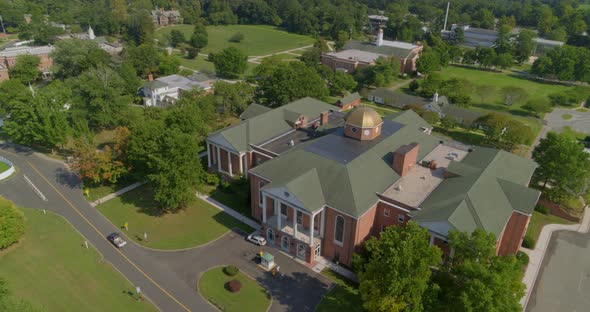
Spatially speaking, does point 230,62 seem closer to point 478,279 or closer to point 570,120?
point 570,120

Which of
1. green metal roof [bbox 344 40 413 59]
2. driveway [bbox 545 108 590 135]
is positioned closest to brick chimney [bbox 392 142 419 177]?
driveway [bbox 545 108 590 135]

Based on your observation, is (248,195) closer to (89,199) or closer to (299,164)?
(299,164)

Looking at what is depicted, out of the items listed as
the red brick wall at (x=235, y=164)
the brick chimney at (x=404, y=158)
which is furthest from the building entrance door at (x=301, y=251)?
the red brick wall at (x=235, y=164)

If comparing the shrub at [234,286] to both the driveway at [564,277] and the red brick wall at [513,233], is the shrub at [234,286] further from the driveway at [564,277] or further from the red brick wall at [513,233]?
the driveway at [564,277]

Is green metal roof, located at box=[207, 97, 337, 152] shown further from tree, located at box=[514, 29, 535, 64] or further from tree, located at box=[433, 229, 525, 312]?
tree, located at box=[514, 29, 535, 64]

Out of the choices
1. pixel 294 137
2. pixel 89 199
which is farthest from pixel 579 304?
pixel 89 199

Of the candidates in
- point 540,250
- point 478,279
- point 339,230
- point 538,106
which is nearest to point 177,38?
point 538,106
